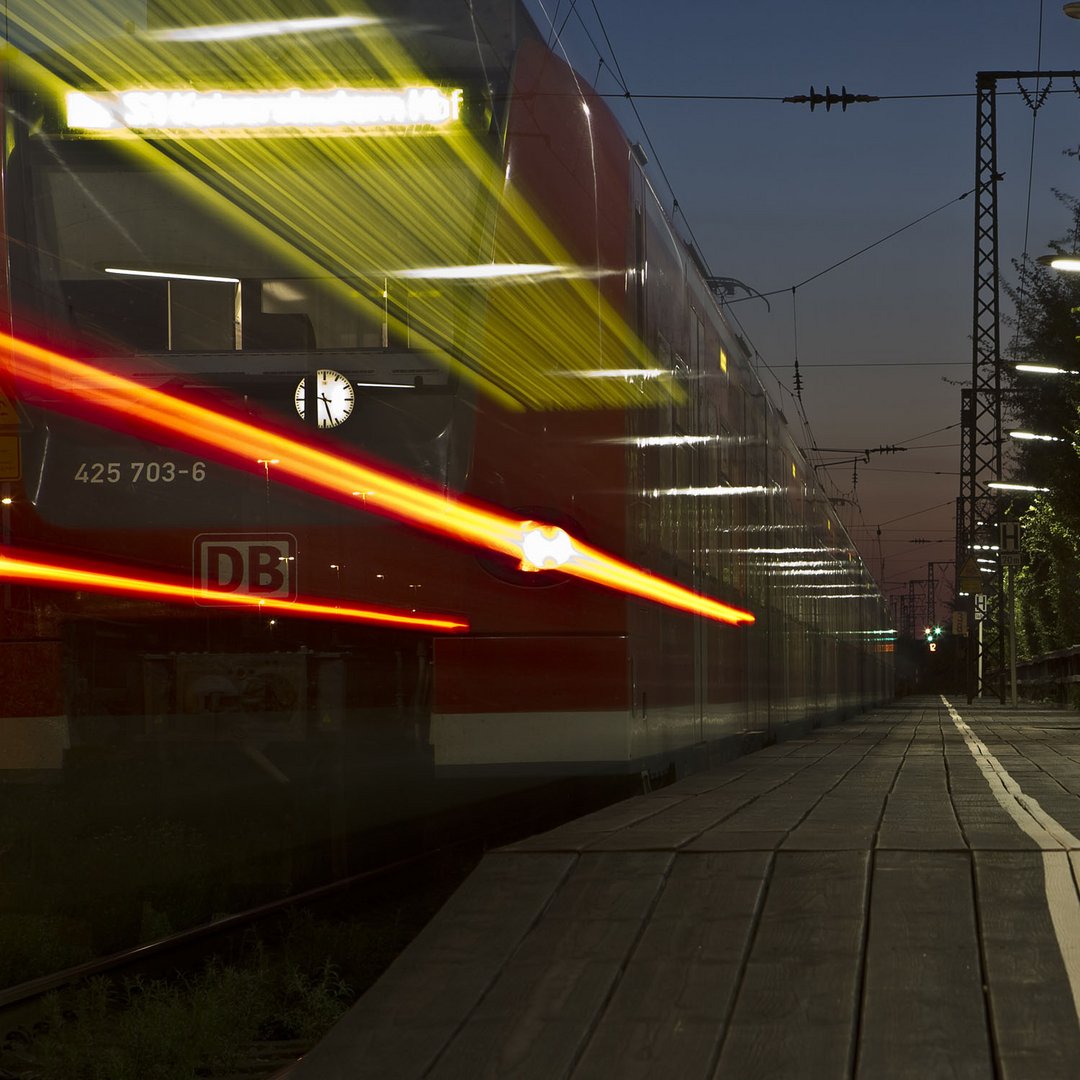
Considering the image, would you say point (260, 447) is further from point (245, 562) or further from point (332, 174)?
point (332, 174)

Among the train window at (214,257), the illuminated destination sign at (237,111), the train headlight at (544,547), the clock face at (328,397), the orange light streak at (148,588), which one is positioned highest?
the illuminated destination sign at (237,111)

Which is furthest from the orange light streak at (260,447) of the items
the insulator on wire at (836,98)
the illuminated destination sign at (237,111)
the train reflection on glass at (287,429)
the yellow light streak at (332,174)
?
the insulator on wire at (836,98)

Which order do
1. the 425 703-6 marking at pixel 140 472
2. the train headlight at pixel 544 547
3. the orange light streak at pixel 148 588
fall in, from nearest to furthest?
the orange light streak at pixel 148 588 → the 425 703-6 marking at pixel 140 472 → the train headlight at pixel 544 547

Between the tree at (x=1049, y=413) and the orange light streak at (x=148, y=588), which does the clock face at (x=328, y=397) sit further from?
the tree at (x=1049, y=413)

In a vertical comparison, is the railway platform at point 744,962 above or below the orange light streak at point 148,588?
below

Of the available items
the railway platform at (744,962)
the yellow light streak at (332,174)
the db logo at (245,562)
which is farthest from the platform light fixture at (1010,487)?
the db logo at (245,562)

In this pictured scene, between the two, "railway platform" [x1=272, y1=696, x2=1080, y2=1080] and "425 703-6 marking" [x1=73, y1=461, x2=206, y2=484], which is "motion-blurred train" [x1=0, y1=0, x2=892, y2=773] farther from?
"railway platform" [x1=272, y1=696, x2=1080, y2=1080]

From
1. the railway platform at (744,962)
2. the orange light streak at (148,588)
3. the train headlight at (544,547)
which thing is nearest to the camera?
the railway platform at (744,962)

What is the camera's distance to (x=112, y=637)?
6.71 m

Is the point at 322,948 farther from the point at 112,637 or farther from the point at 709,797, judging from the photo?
the point at 709,797

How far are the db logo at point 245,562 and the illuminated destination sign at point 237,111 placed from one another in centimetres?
157

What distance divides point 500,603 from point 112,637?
1.53m

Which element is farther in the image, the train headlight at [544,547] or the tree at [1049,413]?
the tree at [1049,413]

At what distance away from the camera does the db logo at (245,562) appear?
261 inches
